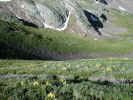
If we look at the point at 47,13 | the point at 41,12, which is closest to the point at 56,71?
the point at 47,13

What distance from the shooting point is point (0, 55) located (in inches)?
1580

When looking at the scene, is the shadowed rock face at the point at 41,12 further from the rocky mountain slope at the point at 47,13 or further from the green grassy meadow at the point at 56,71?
the green grassy meadow at the point at 56,71

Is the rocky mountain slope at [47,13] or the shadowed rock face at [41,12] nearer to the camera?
the rocky mountain slope at [47,13]

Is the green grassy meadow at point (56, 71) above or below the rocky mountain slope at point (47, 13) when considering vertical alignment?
below

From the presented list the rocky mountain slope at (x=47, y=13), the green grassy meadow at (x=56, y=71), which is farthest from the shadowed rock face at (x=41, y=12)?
the green grassy meadow at (x=56, y=71)

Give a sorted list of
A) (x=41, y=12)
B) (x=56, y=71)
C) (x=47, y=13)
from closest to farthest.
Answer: (x=56, y=71) < (x=41, y=12) < (x=47, y=13)

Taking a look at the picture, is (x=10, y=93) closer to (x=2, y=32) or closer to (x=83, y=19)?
(x=2, y=32)

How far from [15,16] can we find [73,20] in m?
38.9

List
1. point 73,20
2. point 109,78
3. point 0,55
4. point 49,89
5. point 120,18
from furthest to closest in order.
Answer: point 120,18
point 73,20
point 0,55
point 109,78
point 49,89

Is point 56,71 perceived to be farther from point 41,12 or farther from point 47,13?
point 41,12

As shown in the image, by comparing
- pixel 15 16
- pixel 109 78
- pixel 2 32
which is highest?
pixel 15 16

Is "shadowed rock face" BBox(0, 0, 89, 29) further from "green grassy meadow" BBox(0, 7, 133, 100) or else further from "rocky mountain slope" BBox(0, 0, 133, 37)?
"green grassy meadow" BBox(0, 7, 133, 100)

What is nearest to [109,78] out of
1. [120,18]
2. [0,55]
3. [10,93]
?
[10,93]

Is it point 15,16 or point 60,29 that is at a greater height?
point 15,16
